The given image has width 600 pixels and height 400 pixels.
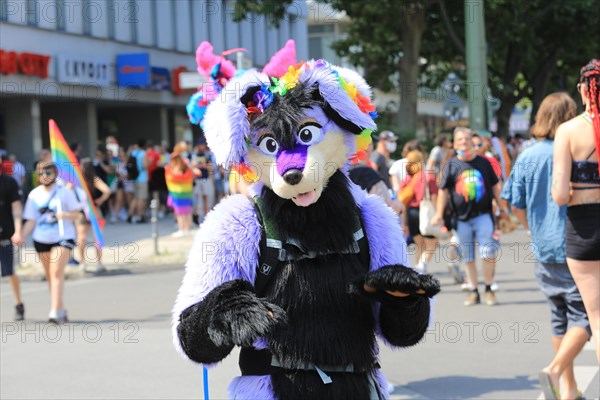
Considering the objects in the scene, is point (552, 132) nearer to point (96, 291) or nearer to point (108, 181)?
point (96, 291)

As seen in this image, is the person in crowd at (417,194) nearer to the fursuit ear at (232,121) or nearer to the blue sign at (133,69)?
the fursuit ear at (232,121)

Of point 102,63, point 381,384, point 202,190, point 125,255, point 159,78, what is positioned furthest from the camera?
point 159,78

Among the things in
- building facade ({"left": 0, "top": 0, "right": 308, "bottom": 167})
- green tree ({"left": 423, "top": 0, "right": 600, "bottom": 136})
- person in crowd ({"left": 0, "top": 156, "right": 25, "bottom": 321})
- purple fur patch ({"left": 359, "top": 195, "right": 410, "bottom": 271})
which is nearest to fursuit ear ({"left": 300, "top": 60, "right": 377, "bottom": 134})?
purple fur patch ({"left": 359, "top": 195, "right": 410, "bottom": 271})

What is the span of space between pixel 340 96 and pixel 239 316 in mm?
952

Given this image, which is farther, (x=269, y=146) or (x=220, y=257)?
(x=269, y=146)

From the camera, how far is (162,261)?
1510cm

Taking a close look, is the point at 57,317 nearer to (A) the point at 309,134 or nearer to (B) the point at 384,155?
(B) the point at 384,155

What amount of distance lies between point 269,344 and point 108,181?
62.3 feet

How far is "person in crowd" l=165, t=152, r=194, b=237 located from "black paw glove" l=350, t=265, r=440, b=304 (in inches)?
608

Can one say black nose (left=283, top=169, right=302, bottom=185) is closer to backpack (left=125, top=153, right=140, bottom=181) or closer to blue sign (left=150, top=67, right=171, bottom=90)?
backpack (left=125, top=153, right=140, bottom=181)

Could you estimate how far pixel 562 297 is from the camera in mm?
6043

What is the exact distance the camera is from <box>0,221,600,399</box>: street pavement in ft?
22.8

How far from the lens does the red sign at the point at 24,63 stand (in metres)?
24.5

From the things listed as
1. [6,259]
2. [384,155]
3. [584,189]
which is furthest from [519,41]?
[584,189]
